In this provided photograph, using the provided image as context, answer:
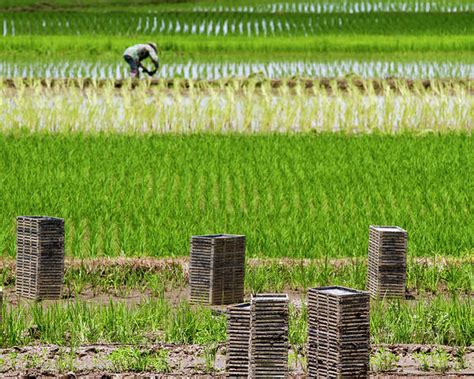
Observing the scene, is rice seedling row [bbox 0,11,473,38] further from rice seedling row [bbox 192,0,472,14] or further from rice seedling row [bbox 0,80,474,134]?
rice seedling row [bbox 0,80,474,134]

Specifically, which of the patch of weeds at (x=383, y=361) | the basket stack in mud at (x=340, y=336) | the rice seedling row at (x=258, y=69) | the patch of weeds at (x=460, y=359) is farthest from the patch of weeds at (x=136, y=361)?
the rice seedling row at (x=258, y=69)

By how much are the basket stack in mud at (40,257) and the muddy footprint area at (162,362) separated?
4.57 ft

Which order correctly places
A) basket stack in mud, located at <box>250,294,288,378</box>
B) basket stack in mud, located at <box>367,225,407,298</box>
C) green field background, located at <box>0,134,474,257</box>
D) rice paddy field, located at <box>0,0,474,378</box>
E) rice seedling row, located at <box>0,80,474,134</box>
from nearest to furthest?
basket stack in mud, located at <box>250,294,288,378</box>, rice paddy field, located at <box>0,0,474,378</box>, basket stack in mud, located at <box>367,225,407,298</box>, green field background, located at <box>0,134,474,257</box>, rice seedling row, located at <box>0,80,474,134</box>

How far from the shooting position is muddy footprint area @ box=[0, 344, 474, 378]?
14.7ft

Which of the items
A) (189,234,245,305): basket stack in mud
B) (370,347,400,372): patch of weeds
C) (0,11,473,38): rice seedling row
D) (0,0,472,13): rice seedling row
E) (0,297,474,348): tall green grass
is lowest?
(370,347,400,372): patch of weeds

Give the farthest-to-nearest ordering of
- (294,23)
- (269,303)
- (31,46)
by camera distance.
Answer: (294,23)
(31,46)
(269,303)

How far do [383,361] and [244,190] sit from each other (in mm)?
4845

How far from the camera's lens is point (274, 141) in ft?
39.8

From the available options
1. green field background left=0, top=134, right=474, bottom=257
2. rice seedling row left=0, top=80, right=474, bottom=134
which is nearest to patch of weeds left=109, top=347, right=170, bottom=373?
green field background left=0, top=134, right=474, bottom=257

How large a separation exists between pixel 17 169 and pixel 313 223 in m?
3.11

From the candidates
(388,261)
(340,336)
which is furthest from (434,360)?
(388,261)

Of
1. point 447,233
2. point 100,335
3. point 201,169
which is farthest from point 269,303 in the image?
point 201,169

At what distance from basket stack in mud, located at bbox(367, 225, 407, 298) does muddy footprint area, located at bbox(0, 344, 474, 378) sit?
4.57 feet

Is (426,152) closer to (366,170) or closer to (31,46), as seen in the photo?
(366,170)
